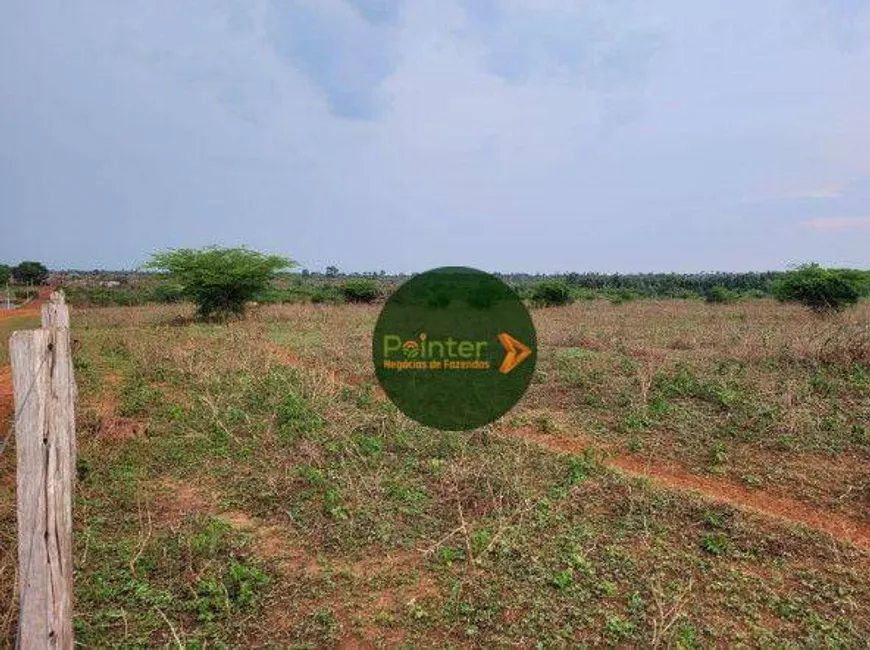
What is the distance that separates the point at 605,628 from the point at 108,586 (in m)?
2.75

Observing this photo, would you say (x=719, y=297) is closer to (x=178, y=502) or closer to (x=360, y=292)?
(x=360, y=292)

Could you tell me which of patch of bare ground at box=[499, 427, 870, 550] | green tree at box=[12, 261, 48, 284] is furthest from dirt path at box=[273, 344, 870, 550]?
green tree at box=[12, 261, 48, 284]

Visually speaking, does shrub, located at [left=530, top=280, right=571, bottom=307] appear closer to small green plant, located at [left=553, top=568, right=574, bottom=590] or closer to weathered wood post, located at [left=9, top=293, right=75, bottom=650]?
small green plant, located at [left=553, top=568, right=574, bottom=590]

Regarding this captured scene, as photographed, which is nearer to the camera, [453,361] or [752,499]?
[752,499]

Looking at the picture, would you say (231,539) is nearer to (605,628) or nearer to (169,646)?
(169,646)

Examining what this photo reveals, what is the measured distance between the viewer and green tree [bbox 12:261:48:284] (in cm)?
3336

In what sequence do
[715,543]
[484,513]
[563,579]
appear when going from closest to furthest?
1. [563,579]
2. [715,543]
3. [484,513]

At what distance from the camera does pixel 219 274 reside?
15992 mm

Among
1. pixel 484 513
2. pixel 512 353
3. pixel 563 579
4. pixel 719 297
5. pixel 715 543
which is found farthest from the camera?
pixel 719 297

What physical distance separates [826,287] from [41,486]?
1957cm

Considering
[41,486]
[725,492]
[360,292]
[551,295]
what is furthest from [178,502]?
[360,292]

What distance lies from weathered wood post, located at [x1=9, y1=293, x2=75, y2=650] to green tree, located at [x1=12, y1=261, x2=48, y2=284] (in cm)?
3753

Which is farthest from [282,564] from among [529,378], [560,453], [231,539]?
[529,378]

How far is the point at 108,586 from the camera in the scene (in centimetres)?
326
